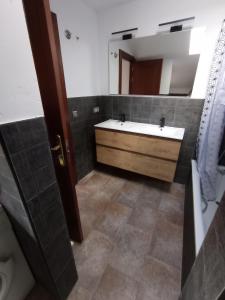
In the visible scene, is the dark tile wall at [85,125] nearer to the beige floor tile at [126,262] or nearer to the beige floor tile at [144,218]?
the beige floor tile at [144,218]

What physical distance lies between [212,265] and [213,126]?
129 cm

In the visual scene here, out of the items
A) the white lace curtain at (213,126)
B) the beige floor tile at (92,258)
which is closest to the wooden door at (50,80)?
the beige floor tile at (92,258)

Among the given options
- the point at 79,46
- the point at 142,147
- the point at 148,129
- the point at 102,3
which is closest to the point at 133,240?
the point at 142,147

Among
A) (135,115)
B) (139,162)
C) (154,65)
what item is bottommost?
(139,162)

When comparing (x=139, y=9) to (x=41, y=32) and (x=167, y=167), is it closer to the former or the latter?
(x=41, y=32)

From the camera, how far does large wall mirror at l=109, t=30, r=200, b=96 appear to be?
1731 mm

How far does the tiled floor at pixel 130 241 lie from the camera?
1.07 m

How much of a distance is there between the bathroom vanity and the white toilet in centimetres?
143

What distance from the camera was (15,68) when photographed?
51cm

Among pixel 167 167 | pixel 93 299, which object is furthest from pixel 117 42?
pixel 93 299

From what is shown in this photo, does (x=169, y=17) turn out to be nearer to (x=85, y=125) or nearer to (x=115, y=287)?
(x=85, y=125)

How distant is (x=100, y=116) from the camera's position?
7.79 ft

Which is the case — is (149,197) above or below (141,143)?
below

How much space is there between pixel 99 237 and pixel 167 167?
1065mm
